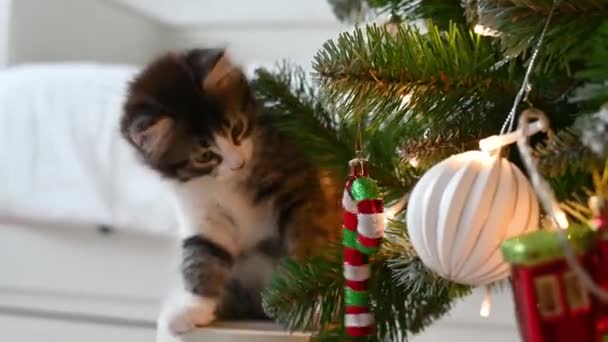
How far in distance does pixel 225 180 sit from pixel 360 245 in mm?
313

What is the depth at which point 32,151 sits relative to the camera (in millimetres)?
1140

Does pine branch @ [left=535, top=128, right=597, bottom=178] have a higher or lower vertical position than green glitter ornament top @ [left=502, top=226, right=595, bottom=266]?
higher

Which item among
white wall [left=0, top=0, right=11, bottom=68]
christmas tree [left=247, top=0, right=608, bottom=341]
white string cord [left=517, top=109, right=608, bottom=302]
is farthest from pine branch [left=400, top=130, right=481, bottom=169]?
white wall [left=0, top=0, right=11, bottom=68]

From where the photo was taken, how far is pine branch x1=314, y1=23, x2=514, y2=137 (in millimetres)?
461

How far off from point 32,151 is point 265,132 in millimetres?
536

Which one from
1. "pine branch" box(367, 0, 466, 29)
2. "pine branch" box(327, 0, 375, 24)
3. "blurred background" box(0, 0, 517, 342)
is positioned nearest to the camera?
"pine branch" box(367, 0, 466, 29)

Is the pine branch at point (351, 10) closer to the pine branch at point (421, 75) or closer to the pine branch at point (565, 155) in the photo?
the pine branch at point (421, 75)

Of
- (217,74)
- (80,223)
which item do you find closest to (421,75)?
(217,74)

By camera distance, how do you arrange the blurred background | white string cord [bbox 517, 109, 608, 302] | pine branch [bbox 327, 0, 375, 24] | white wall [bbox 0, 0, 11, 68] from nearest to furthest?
white string cord [bbox 517, 109, 608, 302]
pine branch [bbox 327, 0, 375, 24]
the blurred background
white wall [bbox 0, 0, 11, 68]

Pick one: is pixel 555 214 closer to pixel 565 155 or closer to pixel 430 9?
pixel 565 155

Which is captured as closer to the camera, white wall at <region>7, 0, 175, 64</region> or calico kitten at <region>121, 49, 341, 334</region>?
calico kitten at <region>121, 49, 341, 334</region>

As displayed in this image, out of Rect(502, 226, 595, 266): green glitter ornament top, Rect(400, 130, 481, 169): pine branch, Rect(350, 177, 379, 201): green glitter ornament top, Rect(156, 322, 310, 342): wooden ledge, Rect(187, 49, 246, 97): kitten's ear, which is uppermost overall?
Rect(187, 49, 246, 97): kitten's ear

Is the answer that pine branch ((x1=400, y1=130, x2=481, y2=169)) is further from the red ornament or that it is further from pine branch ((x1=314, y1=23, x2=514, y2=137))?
the red ornament

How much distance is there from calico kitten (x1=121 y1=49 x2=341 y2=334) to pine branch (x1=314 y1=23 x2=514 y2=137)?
9.3 inches
